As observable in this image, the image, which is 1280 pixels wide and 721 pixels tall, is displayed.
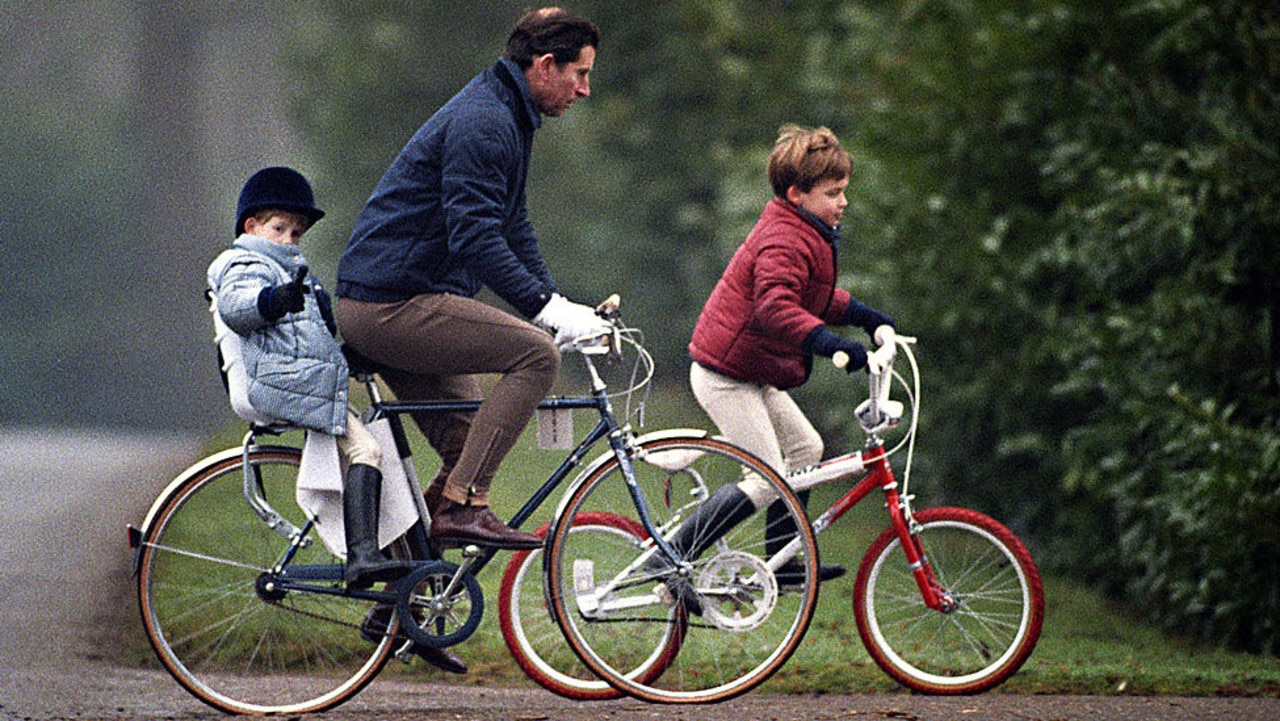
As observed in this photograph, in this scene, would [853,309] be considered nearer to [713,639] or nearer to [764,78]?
[713,639]

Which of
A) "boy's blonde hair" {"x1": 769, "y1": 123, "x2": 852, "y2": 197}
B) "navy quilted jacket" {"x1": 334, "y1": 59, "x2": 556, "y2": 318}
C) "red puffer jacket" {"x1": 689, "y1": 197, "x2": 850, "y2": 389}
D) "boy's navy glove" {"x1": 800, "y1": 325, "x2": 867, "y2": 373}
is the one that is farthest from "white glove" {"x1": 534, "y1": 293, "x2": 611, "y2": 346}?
"boy's blonde hair" {"x1": 769, "y1": 123, "x2": 852, "y2": 197}

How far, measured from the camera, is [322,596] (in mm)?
6004

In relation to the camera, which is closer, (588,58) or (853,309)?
(588,58)

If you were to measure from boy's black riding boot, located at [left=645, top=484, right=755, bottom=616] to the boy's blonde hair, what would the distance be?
3.40 ft

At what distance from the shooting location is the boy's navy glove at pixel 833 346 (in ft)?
19.6

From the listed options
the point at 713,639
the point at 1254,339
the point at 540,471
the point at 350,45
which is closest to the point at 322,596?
the point at 540,471

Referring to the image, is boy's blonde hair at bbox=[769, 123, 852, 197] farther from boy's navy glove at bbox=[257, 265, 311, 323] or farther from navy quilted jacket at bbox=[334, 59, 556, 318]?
boy's navy glove at bbox=[257, 265, 311, 323]

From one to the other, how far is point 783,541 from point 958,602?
1.99 feet

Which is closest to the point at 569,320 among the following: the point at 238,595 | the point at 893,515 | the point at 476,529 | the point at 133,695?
the point at 476,529

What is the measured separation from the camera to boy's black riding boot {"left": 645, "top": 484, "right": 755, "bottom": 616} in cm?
610

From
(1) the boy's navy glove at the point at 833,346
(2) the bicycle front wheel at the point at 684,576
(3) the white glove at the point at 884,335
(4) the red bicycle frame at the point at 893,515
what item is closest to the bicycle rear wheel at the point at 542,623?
(2) the bicycle front wheel at the point at 684,576

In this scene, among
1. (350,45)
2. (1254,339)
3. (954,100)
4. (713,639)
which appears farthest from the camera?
(350,45)

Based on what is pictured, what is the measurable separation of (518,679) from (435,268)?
2353mm

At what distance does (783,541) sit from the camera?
6227 mm
